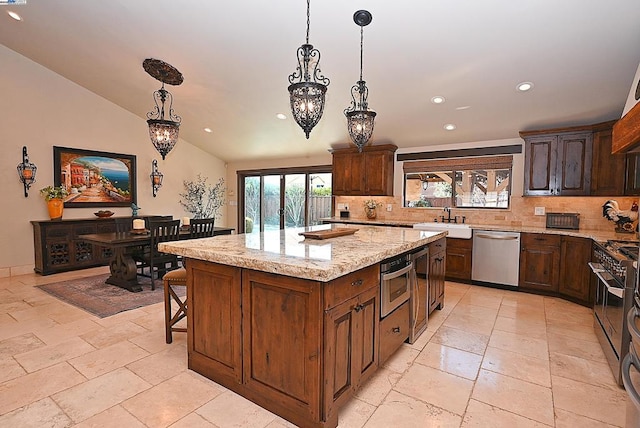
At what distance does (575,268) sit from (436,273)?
1936 millimetres

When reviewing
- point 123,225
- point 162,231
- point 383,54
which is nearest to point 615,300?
point 383,54

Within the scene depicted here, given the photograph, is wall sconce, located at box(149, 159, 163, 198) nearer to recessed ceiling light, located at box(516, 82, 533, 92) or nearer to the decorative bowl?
the decorative bowl

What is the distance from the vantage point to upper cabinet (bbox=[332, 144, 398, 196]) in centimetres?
586

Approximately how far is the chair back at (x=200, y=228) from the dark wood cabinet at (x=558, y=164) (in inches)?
178

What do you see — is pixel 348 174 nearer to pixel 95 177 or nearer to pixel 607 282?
pixel 607 282

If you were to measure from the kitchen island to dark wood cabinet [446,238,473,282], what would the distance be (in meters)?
2.92

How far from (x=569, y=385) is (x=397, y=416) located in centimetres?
132

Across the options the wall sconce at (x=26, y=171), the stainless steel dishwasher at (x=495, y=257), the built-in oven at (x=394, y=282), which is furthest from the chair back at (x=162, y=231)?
the stainless steel dishwasher at (x=495, y=257)

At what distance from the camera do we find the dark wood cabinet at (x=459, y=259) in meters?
4.83

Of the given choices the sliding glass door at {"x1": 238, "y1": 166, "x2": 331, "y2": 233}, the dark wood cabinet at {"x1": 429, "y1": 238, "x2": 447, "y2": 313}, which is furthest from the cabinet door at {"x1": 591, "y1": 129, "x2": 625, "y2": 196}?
the sliding glass door at {"x1": 238, "y1": 166, "x2": 331, "y2": 233}

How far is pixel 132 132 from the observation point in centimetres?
639

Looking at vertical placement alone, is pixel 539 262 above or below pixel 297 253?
below

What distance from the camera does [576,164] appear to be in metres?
4.27

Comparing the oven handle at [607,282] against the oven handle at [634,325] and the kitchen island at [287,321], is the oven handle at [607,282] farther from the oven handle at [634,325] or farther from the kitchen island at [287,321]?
the kitchen island at [287,321]
